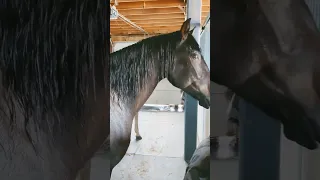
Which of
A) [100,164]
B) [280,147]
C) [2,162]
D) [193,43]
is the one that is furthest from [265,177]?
[2,162]

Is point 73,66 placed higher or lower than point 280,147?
higher

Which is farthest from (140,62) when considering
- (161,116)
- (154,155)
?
(161,116)

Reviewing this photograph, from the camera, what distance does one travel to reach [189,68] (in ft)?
4.20

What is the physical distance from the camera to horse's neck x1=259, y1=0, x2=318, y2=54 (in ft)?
2.28

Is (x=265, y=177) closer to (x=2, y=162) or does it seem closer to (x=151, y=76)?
(x=151, y=76)

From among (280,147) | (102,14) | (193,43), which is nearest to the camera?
(280,147)

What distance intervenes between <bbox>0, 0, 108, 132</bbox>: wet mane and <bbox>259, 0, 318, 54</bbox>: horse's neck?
60cm

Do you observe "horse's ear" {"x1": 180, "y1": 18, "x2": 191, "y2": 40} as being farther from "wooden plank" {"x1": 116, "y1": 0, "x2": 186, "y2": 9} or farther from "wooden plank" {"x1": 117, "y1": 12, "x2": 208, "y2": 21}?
"wooden plank" {"x1": 117, "y1": 12, "x2": 208, "y2": 21}

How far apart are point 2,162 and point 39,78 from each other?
16.0 inches

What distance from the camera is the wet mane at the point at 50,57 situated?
0.96 meters

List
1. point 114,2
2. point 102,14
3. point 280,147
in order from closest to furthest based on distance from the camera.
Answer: point 280,147, point 102,14, point 114,2

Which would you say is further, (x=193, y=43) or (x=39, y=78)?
(x=193, y=43)

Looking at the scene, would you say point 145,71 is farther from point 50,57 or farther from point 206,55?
point 50,57

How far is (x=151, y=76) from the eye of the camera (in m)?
1.36
